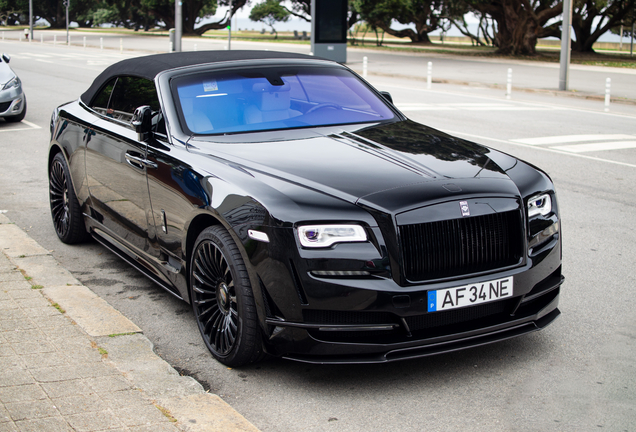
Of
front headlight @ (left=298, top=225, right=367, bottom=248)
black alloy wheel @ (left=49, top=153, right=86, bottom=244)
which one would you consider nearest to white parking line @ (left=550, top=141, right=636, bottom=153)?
black alloy wheel @ (left=49, top=153, right=86, bottom=244)

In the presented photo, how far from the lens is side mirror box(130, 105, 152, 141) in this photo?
477 centimetres

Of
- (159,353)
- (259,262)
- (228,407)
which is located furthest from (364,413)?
(159,353)

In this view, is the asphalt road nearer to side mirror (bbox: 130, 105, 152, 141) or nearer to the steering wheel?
side mirror (bbox: 130, 105, 152, 141)

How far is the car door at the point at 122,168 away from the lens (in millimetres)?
4918

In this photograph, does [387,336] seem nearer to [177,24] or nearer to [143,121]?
[143,121]

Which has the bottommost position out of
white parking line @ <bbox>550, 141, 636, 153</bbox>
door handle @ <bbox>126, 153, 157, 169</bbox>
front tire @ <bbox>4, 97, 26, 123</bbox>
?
white parking line @ <bbox>550, 141, 636, 153</bbox>

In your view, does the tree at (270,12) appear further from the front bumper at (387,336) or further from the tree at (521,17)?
the front bumper at (387,336)

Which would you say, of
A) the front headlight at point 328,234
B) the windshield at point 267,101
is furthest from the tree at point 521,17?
the front headlight at point 328,234

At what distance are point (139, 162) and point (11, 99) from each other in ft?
34.8

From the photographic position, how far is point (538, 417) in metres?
3.50

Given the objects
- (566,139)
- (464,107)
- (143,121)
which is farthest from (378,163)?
(464,107)

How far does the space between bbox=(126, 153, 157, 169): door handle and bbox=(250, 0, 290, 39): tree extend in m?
78.8

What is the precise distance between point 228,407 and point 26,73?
2636 centimetres

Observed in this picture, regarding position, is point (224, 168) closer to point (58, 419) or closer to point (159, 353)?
point (159, 353)
